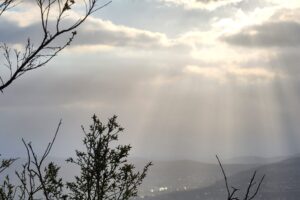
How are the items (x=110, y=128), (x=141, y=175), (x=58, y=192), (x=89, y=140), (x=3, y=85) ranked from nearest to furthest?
(x=3, y=85) < (x=58, y=192) < (x=89, y=140) < (x=110, y=128) < (x=141, y=175)

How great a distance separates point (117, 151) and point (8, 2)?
28.3 feet

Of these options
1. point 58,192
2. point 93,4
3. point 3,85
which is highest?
point 93,4

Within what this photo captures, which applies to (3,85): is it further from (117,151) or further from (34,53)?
(117,151)

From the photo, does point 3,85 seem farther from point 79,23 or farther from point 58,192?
point 58,192

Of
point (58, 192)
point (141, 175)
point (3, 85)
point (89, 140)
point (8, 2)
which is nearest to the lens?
point (3, 85)

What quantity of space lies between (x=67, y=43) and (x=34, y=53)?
1.76ft

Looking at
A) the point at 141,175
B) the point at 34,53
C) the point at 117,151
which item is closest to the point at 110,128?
the point at 117,151

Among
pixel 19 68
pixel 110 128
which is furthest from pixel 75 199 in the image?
pixel 19 68

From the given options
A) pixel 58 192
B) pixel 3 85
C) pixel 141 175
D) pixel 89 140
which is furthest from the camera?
pixel 141 175

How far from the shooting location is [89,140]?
12.3 metres

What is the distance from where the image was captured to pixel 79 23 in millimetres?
6402

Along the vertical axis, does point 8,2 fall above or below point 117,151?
above

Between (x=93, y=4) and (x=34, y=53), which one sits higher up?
(x=93, y=4)

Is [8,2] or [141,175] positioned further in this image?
[141,175]
